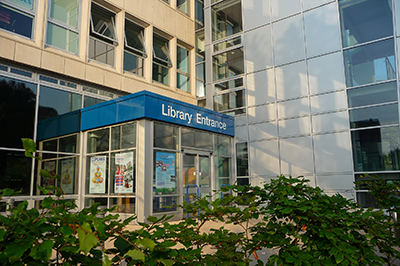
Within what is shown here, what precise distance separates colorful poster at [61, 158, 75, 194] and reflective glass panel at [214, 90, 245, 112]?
619 cm

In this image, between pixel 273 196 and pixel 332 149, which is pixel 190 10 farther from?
pixel 273 196

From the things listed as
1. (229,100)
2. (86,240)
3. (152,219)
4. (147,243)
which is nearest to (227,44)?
(229,100)

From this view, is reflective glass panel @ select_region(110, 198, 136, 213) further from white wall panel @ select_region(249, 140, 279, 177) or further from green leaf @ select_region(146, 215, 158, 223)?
green leaf @ select_region(146, 215, 158, 223)

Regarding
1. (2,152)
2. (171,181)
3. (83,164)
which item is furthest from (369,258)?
(83,164)

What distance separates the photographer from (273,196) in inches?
79.0

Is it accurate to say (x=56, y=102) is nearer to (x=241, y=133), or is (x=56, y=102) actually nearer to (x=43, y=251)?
(x=241, y=133)

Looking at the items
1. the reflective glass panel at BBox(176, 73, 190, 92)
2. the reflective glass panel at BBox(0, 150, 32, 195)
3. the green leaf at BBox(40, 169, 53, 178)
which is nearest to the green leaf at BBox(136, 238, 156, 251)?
the green leaf at BBox(40, 169, 53, 178)

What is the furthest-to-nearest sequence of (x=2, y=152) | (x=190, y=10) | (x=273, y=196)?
(x=190, y=10) → (x=2, y=152) → (x=273, y=196)

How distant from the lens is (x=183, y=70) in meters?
14.4

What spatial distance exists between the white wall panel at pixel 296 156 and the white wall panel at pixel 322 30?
3.05 metres

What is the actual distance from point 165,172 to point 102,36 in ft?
18.0

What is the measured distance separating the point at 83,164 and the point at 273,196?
9.00m

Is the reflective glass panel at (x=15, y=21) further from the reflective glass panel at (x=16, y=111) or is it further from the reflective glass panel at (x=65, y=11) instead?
the reflective glass panel at (x=16, y=111)

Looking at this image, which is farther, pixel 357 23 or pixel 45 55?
pixel 357 23
